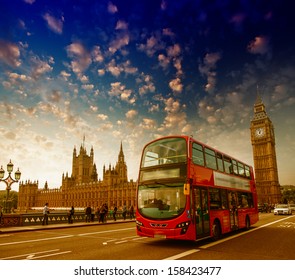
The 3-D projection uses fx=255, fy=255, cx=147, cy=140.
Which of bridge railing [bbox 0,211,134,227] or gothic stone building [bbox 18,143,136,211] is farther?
gothic stone building [bbox 18,143,136,211]

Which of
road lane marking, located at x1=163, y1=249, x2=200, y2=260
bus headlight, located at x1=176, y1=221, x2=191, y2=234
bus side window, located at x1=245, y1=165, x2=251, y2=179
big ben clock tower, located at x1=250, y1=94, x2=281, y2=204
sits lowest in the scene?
road lane marking, located at x1=163, y1=249, x2=200, y2=260

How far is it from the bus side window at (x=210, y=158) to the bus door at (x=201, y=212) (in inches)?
50.4

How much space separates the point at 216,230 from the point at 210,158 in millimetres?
3125

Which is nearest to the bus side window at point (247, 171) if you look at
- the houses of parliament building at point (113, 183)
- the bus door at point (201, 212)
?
the bus door at point (201, 212)

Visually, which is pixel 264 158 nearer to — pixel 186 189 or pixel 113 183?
pixel 113 183

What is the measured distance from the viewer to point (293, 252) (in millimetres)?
8320

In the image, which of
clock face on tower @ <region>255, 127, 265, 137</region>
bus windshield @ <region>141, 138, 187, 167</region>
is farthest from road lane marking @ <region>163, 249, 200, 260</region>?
clock face on tower @ <region>255, 127, 265, 137</region>

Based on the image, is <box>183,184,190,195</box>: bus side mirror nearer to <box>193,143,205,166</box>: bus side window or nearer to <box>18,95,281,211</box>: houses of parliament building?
<box>193,143,205,166</box>: bus side window

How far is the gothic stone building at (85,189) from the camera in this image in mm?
103938

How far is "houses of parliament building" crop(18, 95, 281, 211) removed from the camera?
95375 millimetres

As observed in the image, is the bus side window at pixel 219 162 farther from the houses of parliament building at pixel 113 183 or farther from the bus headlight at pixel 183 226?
the houses of parliament building at pixel 113 183

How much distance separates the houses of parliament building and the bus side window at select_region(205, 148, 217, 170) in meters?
82.8
